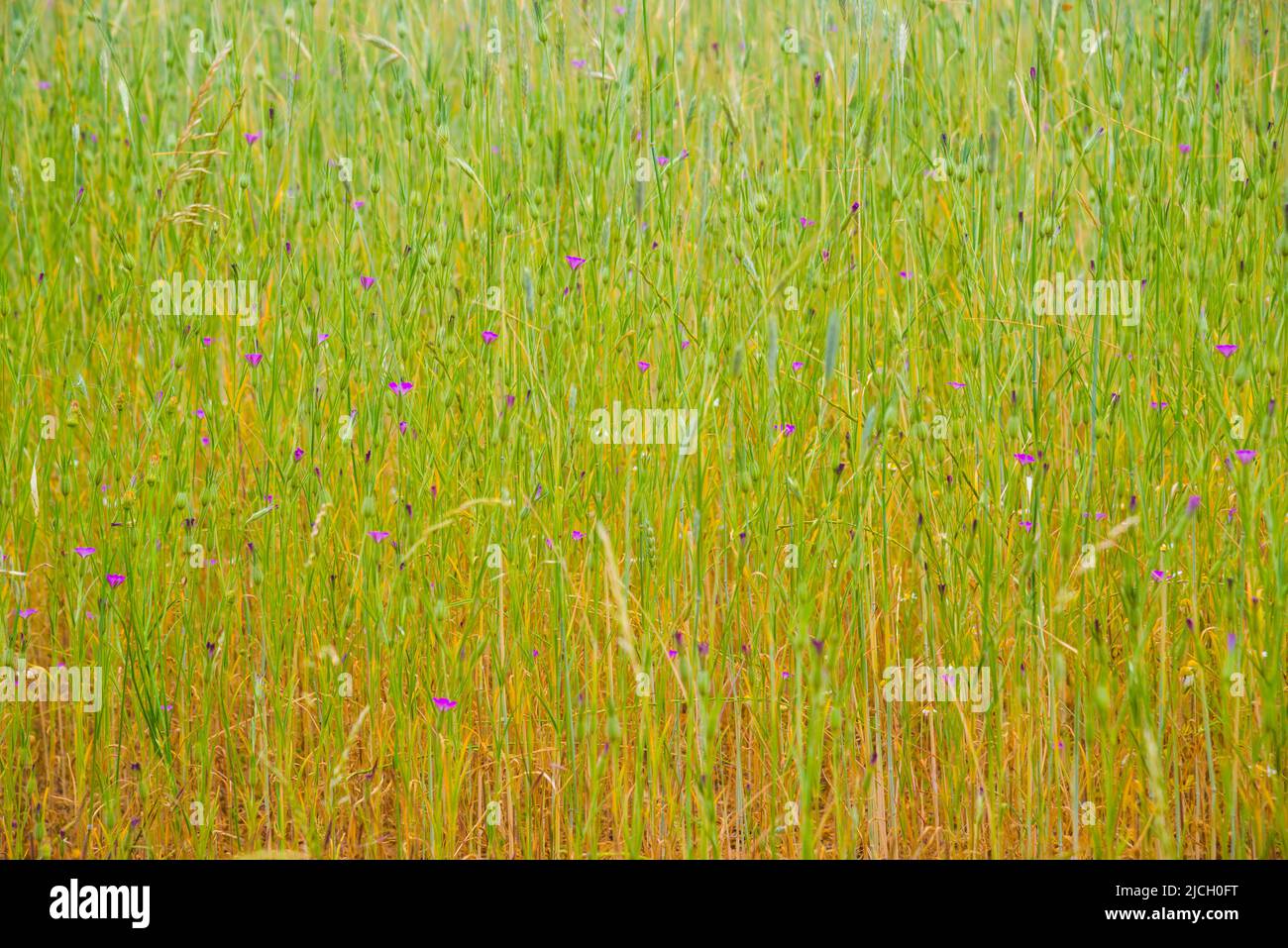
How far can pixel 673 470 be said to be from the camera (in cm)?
175

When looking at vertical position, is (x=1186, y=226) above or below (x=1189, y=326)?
above

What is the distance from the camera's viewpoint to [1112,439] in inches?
69.3

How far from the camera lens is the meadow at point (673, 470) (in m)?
1.70

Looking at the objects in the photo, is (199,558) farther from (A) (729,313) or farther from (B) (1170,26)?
(B) (1170,26)

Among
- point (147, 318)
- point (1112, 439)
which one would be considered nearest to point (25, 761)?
point (147, 318)

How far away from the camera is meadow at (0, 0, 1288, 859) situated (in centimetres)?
170

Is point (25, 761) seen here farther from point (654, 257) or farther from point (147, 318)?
point (654, 257)

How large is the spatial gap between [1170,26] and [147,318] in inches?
76.5

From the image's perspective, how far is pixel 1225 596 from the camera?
1.70 m

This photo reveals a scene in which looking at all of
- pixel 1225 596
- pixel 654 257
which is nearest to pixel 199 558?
pixel 654 257

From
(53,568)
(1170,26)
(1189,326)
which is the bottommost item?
(53,568)
